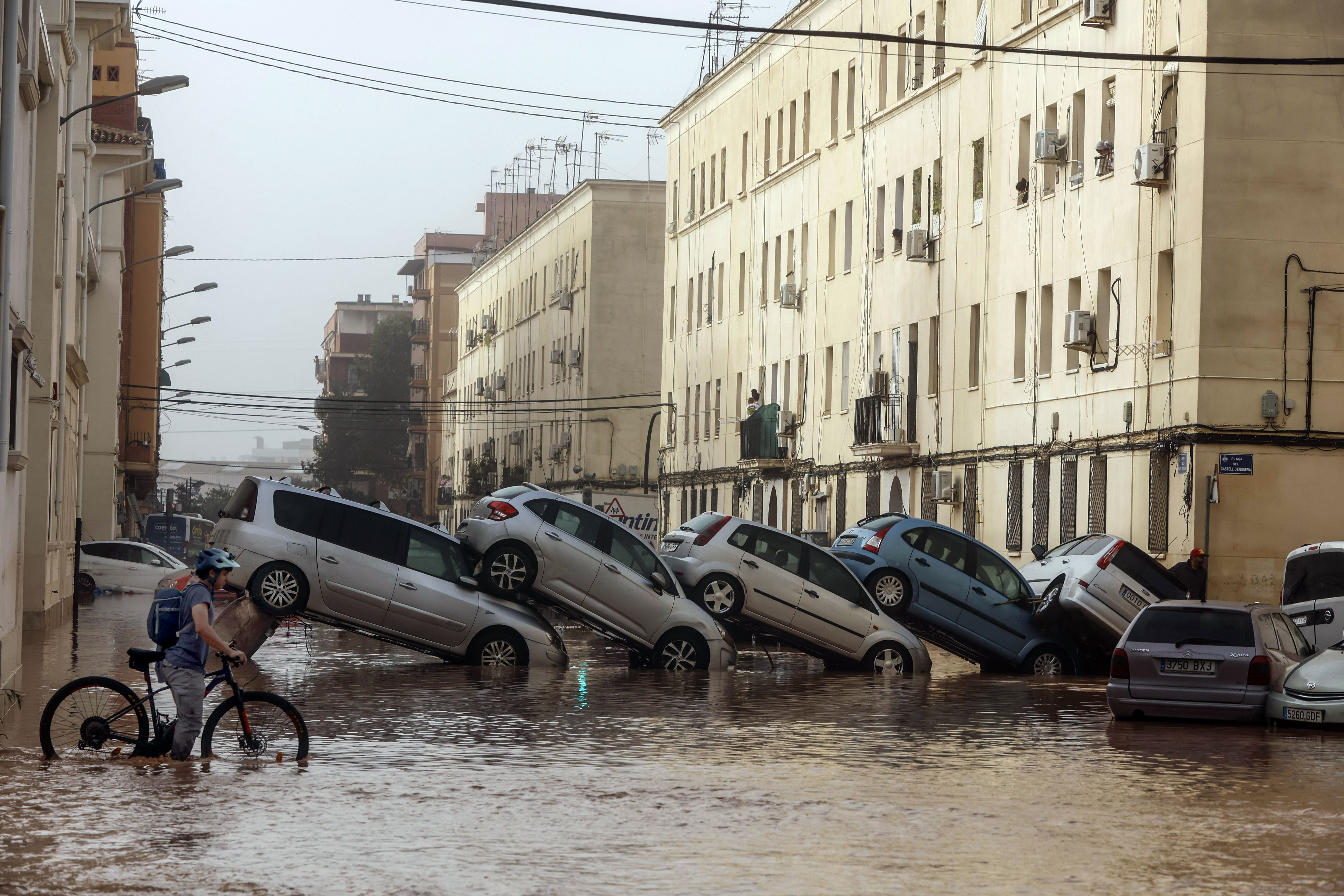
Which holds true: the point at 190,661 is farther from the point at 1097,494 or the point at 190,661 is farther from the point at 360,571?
the point at 1097,494

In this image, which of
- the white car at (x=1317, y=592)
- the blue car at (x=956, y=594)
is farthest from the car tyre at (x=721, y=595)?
the white car at (x=1317, y=592)

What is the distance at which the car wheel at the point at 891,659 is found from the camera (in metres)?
25.4

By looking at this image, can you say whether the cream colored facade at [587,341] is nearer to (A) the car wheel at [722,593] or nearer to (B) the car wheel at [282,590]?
(A) the car wheel at [722,593]

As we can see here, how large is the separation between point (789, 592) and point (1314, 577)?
295 inches

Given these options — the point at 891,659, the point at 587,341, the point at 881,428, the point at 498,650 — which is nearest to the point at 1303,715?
the point at 891,659

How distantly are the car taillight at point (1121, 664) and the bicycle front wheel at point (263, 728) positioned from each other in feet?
28.7

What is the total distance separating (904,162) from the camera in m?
45.6

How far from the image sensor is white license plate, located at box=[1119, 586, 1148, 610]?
2661 cm

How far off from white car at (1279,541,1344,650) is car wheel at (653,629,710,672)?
7.77m

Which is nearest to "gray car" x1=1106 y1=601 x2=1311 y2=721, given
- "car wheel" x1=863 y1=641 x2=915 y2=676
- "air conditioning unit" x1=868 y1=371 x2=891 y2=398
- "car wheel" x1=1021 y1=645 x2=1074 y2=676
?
"car wheel" x1=863 y1=641 x2=915 y2=676

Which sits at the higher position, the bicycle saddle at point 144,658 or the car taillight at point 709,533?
the car taillight at point 709,533

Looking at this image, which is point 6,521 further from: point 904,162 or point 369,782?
point 904,162

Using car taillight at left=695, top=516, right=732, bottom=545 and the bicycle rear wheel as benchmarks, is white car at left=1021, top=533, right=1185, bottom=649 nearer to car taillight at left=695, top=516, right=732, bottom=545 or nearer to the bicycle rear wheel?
car taillight at left=695, top=516, right=732, bottom=545

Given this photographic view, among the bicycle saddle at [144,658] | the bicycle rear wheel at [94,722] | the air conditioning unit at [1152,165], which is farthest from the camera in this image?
the air conditioning unit at [1152,165]
